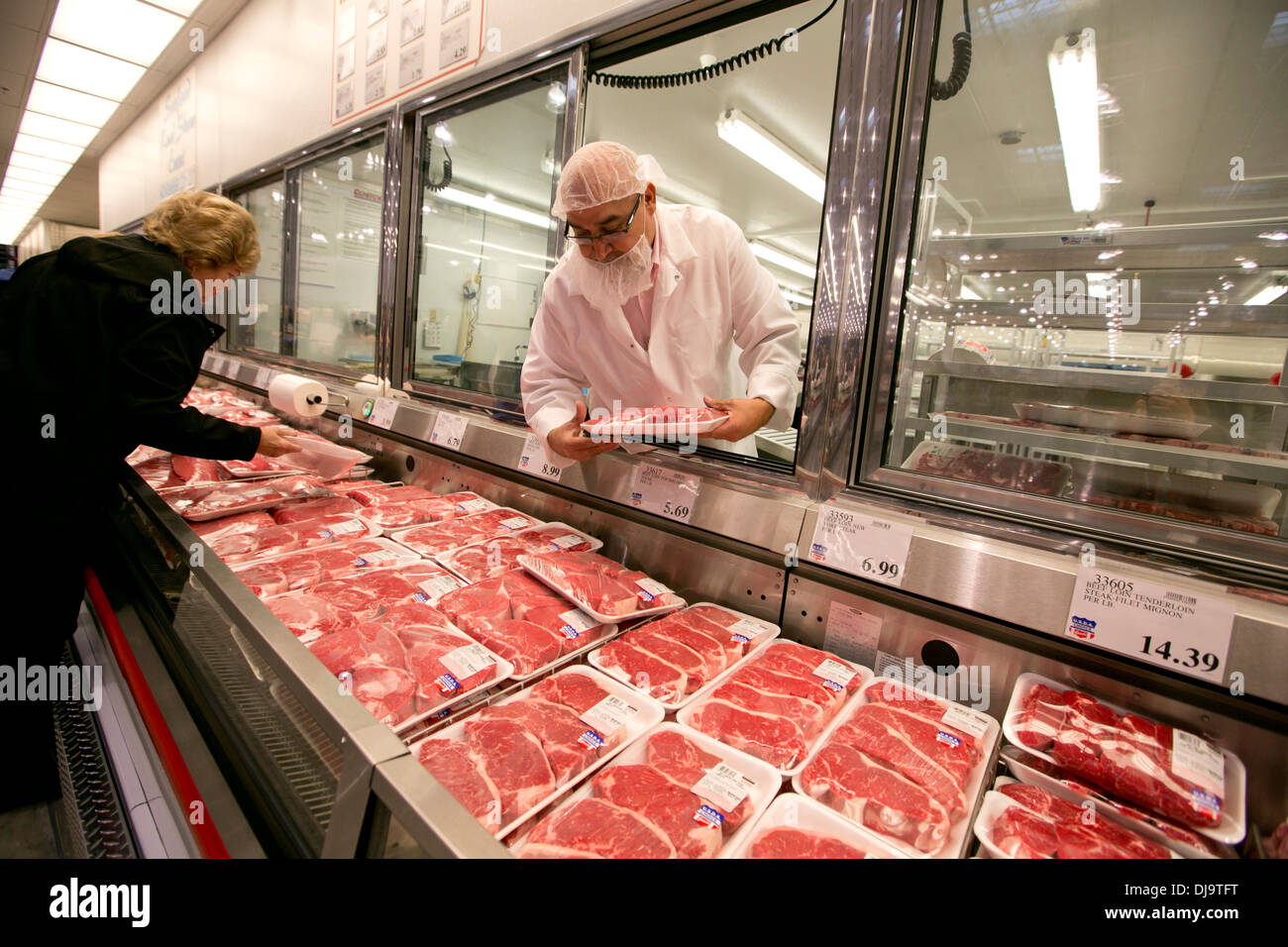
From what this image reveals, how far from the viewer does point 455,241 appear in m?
3.78

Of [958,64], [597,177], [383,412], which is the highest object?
[958,64]

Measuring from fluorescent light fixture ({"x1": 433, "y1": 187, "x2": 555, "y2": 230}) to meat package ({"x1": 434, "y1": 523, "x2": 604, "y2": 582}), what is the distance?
5.55ft

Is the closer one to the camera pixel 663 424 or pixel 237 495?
pixel 663 424

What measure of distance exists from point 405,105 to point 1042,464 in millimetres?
3151

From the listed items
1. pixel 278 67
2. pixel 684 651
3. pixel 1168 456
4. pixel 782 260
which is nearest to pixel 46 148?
pixel 278 67

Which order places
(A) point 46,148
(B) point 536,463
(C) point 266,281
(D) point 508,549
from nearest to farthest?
(D) point 508,549, (B) point 536,463, (C) point 266,281, (A) point 46,148

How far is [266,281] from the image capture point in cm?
528

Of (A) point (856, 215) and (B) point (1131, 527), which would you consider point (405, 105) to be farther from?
(B) point (1131, 527)

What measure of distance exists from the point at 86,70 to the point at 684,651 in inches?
350

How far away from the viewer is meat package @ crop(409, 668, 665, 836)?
0.95m

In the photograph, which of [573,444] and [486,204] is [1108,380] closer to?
[573,444]
